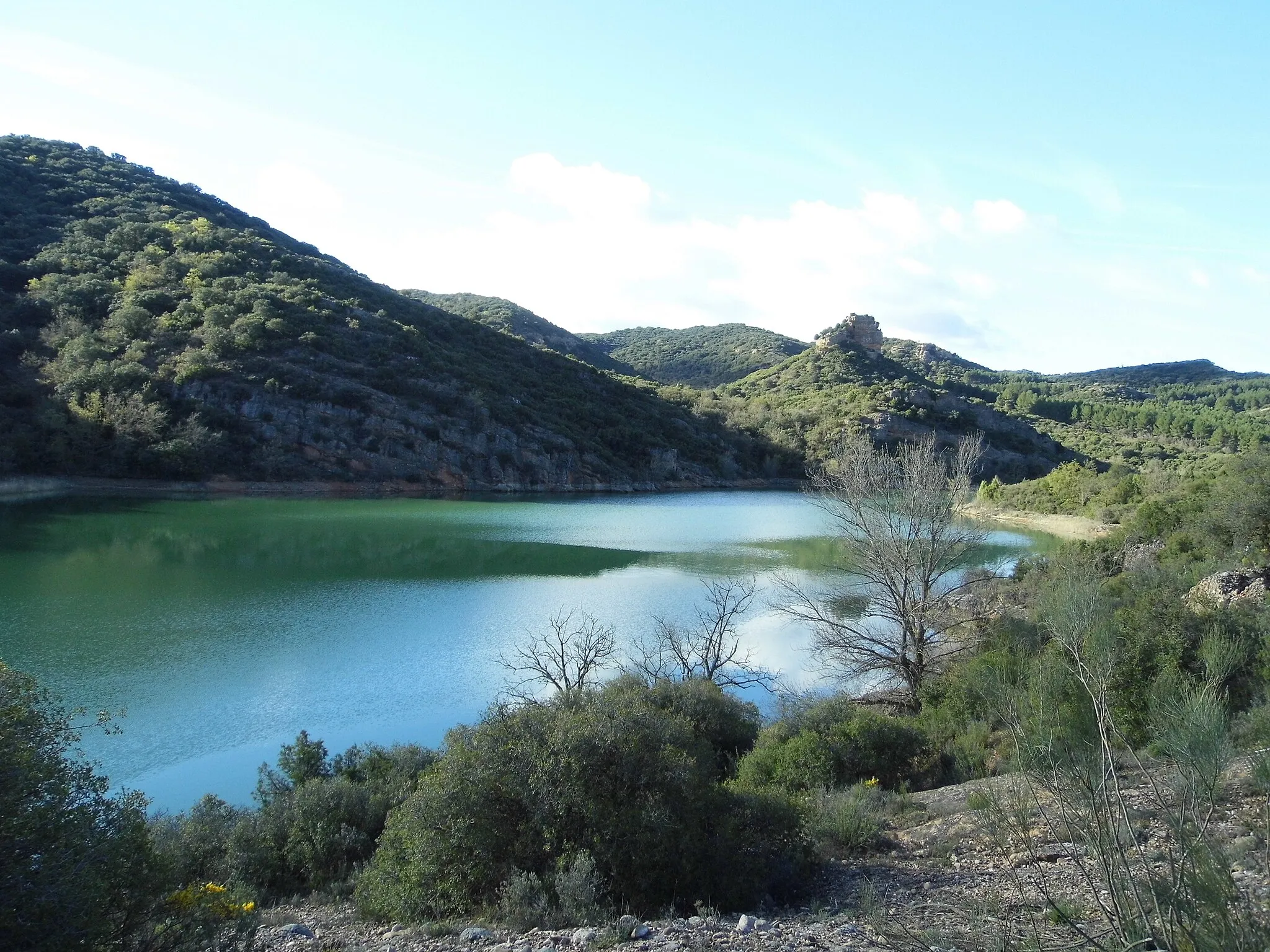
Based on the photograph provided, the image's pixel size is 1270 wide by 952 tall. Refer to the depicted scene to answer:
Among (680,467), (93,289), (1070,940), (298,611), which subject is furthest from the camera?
(680,467)

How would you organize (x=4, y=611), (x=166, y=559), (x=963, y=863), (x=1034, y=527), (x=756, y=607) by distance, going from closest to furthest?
(x=963, y=863) < (x=4, y=611) < (x=756, y=607) < (x=166, y=559) < (x=1034, y=527)

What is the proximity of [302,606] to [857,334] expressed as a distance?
109 m

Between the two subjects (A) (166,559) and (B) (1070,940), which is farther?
(A) (166,559)

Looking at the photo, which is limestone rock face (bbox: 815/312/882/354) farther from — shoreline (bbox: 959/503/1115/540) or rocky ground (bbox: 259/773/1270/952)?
rocky ground (bbox: 259/773/1270/952)

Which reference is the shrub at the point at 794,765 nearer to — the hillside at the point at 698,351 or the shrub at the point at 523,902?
the shrub at the point at 523,902

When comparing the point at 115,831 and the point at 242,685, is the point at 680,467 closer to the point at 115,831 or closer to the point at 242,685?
the point at 242,685

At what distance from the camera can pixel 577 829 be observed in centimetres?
657

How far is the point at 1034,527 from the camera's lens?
4762 centimetres

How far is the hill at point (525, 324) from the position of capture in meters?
112

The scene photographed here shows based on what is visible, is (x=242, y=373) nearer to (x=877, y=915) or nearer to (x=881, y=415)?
(x=881, y=415)

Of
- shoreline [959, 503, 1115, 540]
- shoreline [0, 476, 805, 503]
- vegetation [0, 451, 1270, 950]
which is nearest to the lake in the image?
shoreline [959, 503, 1115, 540]

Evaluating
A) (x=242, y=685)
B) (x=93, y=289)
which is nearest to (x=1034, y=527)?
(x=242, y=685)

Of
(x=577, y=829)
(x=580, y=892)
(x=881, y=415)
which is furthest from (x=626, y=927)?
(x=881, y=415)

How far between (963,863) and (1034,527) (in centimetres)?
4586
